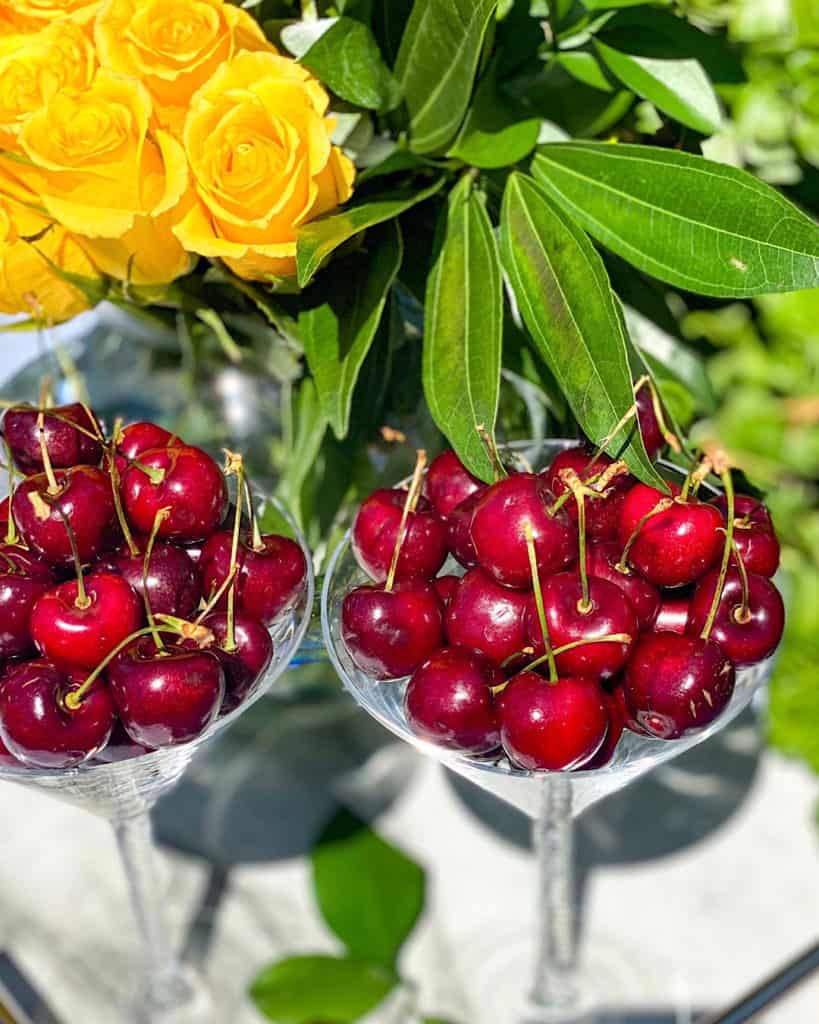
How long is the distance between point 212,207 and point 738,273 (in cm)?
22

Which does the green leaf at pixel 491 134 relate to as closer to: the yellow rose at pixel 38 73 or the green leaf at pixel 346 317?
the green leaf at pixel 346 317

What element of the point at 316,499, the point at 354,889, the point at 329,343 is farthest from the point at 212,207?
→ the point at 354,889

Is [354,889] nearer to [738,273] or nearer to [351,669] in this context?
[351,669]

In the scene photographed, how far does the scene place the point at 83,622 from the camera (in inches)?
17.3

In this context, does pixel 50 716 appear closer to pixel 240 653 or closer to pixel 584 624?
pixel 240 653

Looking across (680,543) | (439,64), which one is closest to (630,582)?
(680,543)

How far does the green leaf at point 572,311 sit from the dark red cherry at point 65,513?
0.20 m

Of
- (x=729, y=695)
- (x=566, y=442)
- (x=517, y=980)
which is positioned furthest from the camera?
(x=517, y=980)

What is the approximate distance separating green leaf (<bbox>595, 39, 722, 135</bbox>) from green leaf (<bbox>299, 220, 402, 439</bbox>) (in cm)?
13

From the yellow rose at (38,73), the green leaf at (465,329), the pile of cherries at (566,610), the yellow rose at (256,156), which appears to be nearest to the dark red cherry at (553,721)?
the pile of cherries at (566,610)

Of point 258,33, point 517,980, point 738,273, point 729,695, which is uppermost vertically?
point 258,33

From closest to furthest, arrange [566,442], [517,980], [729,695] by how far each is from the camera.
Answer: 1. [729,695]
2. [566,442]
3. [517,980]

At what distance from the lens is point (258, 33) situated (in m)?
0.50

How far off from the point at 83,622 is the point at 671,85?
367 millimetres
